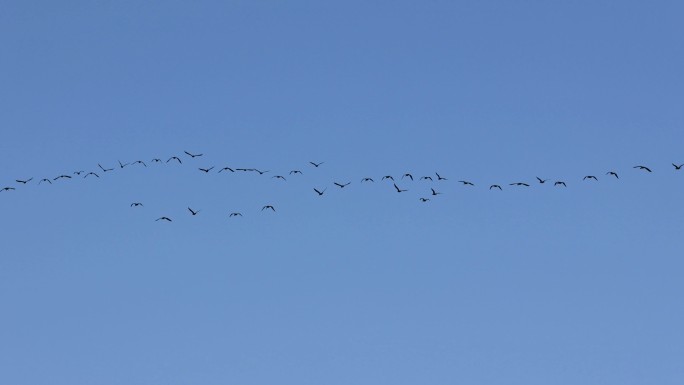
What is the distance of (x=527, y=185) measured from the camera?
79812 millimetres

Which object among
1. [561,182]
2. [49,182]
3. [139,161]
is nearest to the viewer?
→ [139,161]

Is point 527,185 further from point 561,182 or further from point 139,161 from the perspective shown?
point 139,161

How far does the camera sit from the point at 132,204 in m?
83.5

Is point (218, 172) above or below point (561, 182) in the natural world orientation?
below

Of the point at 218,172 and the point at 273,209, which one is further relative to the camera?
the point at 273,209

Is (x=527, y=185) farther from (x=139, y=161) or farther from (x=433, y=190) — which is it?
(x=139, y=161)

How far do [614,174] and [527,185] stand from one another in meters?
7.47

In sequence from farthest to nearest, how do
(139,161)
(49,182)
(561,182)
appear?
(561,182)
(49,182)
(139,161)

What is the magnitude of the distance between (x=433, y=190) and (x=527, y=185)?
690 centimetres

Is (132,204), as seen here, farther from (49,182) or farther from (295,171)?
(295,171)

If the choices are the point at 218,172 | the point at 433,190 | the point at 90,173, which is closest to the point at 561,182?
the point at 433,190

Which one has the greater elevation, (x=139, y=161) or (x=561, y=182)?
(x=561, y=182)

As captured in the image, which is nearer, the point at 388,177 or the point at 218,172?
the point at 218,172

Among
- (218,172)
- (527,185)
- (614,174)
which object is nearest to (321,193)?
(218,172)
